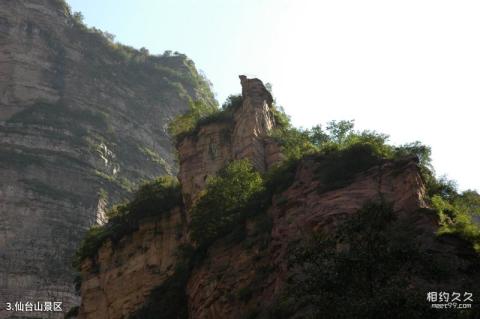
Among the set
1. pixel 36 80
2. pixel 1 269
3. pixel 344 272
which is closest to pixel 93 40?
pixel 36 80

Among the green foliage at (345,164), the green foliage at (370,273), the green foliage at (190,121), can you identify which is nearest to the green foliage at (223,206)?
the green foliage at (345,164)

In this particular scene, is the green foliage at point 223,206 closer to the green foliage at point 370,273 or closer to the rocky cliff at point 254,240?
the rocky cliff at point 254,240

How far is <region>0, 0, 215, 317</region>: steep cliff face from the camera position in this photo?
63906 mm

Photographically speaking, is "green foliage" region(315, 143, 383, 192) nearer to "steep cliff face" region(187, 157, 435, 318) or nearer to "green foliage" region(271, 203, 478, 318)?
"steep cliff face" region(187, 157, 435, 318)

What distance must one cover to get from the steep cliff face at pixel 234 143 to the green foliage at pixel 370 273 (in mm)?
19859

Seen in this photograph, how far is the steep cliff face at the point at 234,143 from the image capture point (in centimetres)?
3881

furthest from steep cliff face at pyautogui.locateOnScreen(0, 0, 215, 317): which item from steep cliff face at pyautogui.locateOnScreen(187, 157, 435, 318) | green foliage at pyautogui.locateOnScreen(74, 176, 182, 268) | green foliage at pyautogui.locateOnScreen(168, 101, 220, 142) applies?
steep cliff face at pyautogui.locateOnScreen(187, 157, 435, 318)

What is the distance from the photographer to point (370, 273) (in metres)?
16.7

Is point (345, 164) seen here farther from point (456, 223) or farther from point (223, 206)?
point (456, 223)

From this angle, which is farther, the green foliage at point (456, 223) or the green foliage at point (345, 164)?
the green foliage at point (345, 164)

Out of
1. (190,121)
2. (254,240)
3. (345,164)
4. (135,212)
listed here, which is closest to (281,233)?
(254,240)

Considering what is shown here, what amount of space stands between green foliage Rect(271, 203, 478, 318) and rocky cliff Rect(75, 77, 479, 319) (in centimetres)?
23

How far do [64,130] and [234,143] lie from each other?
4109cm

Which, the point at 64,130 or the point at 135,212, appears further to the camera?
the point at 64,130
